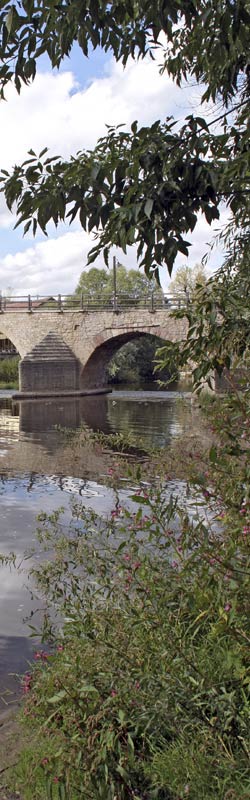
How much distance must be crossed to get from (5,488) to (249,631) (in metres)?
8.62

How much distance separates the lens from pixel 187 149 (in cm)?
277

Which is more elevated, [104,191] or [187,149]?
[187,149]

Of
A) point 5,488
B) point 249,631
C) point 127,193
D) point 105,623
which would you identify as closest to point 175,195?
point 127,193

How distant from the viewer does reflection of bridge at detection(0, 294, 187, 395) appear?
111 ft

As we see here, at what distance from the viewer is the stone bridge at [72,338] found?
33.7 metres

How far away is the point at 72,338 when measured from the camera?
36281 mm

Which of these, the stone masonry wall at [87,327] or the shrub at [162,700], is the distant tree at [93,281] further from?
the shrub at [162,700]

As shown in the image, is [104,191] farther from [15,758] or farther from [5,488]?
[5,488]

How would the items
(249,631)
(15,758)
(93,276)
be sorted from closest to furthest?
(249,631) → (15,758) → (93,276)

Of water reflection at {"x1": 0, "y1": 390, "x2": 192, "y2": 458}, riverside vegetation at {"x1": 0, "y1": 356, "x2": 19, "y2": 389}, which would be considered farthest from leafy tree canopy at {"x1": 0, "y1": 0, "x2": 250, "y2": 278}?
riverside vegetation at {"x1": 0, "y1": 356, "x2": 19, "y2": 389}

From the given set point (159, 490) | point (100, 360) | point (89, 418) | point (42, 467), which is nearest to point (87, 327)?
point (100, 360)

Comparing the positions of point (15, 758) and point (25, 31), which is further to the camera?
point (15, 758)

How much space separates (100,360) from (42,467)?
24611 millimetres

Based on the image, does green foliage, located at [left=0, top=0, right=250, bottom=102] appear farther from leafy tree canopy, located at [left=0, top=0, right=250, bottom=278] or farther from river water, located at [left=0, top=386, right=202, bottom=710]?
river water, located at [left=0, top=386, right=202, bottom=710]
